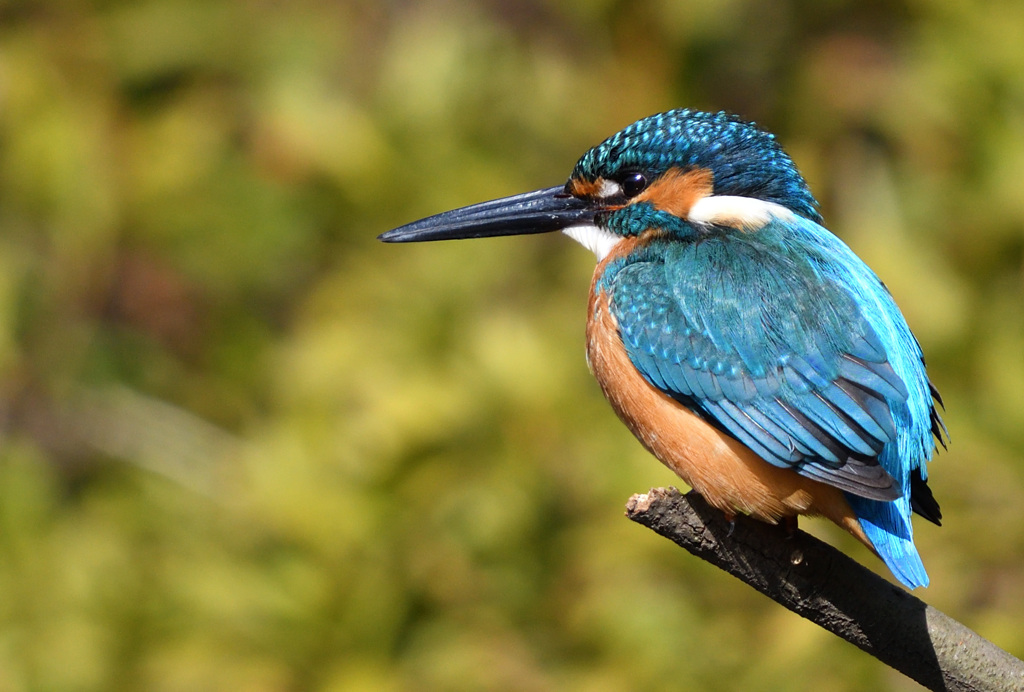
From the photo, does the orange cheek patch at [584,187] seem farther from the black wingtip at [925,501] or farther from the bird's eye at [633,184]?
the black wingtip at [925,501]

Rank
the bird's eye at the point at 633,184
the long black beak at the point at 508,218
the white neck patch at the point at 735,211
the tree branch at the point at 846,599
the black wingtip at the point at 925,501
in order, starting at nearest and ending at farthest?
the tree branch at the point at 846,599
the black wingtip at the point at 925,501
the white neck patch at the point at 735,211
the bird's eye at the point at 633,184
the long black beak at the point at 508,218

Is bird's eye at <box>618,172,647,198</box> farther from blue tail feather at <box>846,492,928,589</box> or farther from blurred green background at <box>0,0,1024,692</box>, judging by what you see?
blue tail feather at <box>846,492,928,589</box>

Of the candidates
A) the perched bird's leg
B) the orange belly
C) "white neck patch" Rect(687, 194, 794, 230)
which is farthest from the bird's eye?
the perched bird's leg

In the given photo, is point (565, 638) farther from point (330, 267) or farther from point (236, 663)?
point (330, 267)

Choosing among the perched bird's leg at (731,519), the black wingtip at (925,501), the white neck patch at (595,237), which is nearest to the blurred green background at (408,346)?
the black wingtip at (925,501)

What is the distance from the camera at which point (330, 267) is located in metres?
3.86

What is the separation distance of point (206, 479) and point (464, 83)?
149 centimetres

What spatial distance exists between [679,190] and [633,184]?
0.33 ft

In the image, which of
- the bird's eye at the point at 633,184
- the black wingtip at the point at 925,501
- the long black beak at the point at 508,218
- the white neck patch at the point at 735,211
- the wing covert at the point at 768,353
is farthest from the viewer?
the long black beak at the point at 508,218

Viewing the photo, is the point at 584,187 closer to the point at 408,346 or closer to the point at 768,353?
the point at 768,353

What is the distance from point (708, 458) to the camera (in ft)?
6.51

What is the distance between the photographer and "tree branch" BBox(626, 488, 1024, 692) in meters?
1.71

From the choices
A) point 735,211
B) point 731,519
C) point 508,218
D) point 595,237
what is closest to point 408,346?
point 508,218

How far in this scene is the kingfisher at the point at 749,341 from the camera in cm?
188
